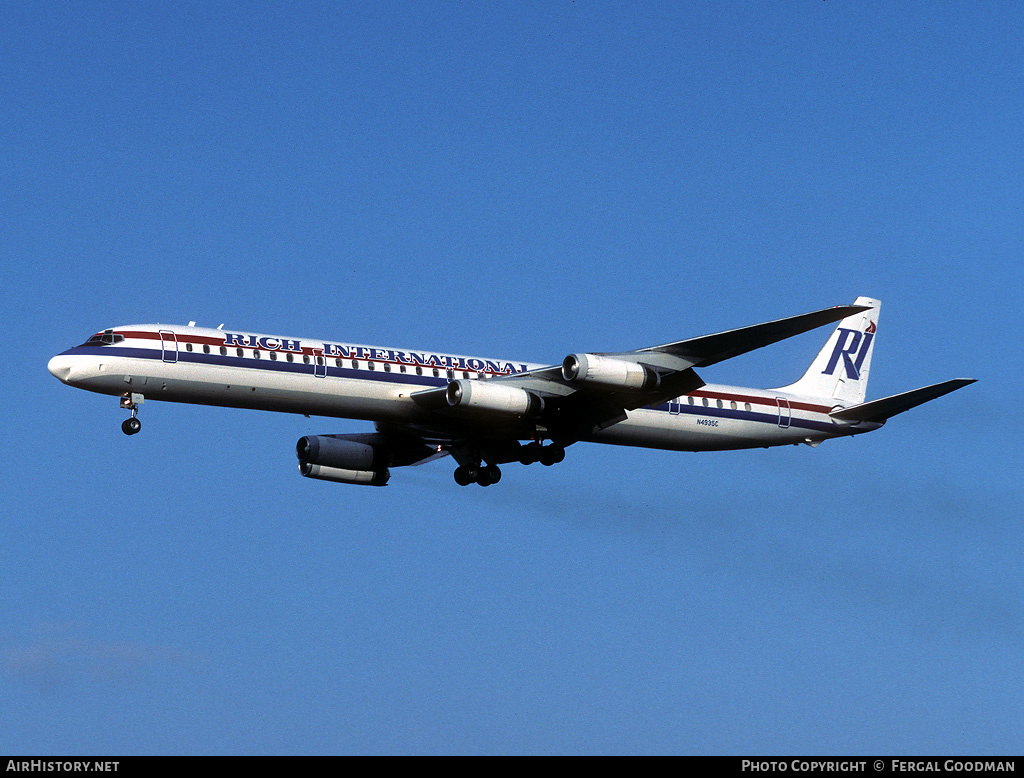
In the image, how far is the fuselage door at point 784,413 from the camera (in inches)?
1955

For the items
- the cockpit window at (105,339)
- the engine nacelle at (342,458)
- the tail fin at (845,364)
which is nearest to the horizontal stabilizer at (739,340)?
the tail fin at (845,364)

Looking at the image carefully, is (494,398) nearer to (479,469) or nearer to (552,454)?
(552,454)

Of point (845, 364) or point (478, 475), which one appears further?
point (845, 364)

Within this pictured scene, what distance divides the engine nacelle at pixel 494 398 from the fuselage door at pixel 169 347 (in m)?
8.27

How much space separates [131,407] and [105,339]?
2205mm

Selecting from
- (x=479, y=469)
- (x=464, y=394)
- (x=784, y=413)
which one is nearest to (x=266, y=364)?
(x=464, y=394)

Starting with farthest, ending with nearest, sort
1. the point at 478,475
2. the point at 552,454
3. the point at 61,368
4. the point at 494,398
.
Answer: the point at 478,475, the point at 552,454, the point at 494,398, the point at 61,368

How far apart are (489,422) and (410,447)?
6.67m

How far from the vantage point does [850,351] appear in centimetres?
5438

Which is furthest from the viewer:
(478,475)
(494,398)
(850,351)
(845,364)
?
(850,351)

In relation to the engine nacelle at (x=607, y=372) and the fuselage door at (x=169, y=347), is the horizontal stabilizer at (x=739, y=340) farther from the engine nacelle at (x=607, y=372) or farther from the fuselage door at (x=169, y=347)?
the fuselage door at (x=169, y=347)

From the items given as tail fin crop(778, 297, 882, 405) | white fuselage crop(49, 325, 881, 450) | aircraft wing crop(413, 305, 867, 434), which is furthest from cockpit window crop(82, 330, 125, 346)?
tail fin crop(778, 297, 882, 405)

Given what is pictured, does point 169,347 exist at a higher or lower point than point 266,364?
higher
